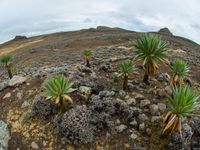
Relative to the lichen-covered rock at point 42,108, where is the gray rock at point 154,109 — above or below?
below

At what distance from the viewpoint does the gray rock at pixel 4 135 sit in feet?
69.3

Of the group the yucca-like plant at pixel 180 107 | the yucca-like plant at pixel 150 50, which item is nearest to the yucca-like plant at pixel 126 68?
the yucca-like plant at pixel 150 50

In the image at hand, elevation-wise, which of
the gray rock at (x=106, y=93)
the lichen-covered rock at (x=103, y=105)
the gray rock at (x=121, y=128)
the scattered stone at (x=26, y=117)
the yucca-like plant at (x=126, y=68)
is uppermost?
the yucca-like plant at (x=126, y=68)

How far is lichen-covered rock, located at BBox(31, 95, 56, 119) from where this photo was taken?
72.3ft

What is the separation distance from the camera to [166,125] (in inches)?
778

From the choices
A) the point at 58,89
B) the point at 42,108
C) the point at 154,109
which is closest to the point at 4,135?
the point at 42,108

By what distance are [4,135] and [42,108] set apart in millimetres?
2301

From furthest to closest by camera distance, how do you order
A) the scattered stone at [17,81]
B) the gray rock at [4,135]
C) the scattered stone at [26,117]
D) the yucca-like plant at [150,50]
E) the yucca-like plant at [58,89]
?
the scattered stone at [17,81] < the yucca-like plant at [150,50] < the scattered stone at [26,117] < the gray rock at [4,135] < the yucca-like plant at [58,89]

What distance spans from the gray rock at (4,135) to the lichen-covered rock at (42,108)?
1.63m

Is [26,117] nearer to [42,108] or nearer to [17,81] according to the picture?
[42,108]

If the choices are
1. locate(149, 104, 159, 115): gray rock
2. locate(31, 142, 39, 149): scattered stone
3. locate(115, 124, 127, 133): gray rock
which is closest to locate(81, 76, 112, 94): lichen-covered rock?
locate(149, 104, 159, 115): gray rock

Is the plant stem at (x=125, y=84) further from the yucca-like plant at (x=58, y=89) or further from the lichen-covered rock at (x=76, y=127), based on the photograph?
the yucca-like plant at (x=58, y=89)

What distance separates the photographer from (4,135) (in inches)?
862

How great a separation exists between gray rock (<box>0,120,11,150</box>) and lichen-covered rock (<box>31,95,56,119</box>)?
163cm
